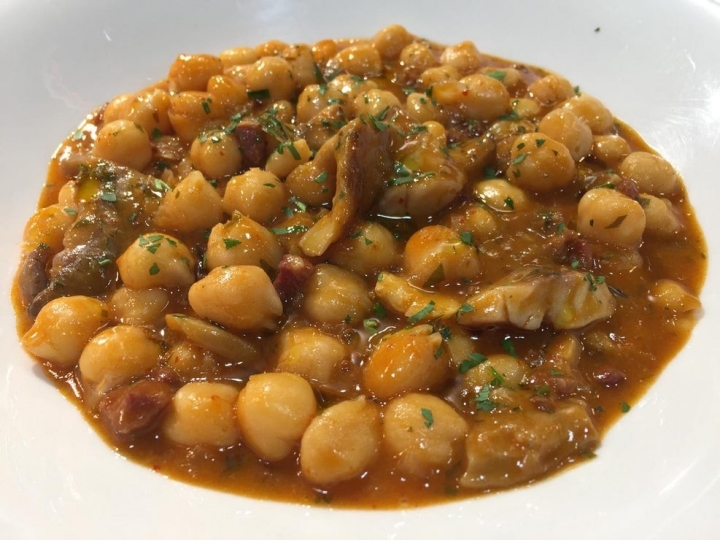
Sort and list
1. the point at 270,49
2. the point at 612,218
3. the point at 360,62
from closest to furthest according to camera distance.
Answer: the point at 612,218 < the point at 360,62 < the point at 270,49

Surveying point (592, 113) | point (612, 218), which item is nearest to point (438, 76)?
point (592, 113)

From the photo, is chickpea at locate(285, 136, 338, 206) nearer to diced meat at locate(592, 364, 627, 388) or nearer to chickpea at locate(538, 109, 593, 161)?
chickpea at locate(538, 109, 593, 161)

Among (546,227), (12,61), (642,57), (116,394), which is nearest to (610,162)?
(546,227)

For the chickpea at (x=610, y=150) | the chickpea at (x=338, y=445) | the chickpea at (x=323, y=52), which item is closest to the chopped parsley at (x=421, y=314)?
the chickpea at (x=338, y=445)

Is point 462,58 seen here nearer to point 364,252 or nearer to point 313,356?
point 364,252

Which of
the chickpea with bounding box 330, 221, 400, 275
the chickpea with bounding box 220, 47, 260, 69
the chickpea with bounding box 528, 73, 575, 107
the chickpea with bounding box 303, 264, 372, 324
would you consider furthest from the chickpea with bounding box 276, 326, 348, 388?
the chickpea with bounding box 220, 47, 260, 69

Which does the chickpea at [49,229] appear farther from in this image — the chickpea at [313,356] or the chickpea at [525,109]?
the chickpea at [525,109]

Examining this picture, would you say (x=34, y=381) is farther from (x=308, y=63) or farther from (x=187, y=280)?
Answer: (x=308, y=63)
